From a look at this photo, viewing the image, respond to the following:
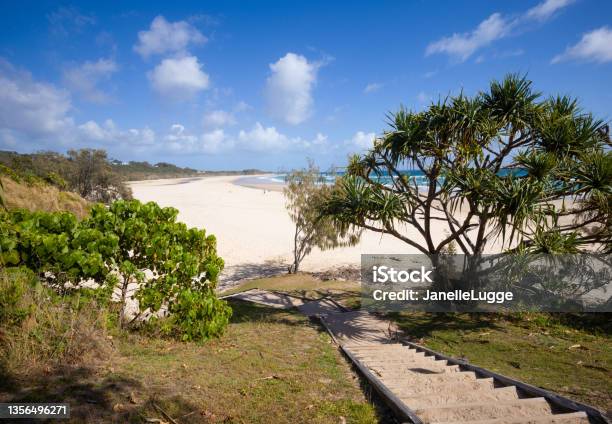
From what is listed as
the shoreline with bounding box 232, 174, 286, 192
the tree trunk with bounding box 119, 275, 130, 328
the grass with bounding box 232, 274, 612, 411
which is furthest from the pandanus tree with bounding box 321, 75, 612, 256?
the shoreline with bounding box 232, 174, 286, 192

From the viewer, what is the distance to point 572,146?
767cm

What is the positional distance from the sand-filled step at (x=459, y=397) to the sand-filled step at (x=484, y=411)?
0.16 meters

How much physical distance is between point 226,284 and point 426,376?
11.7m

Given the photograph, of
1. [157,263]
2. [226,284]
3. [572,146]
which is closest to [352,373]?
[157,263]

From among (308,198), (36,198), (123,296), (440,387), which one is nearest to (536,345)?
(440,387)

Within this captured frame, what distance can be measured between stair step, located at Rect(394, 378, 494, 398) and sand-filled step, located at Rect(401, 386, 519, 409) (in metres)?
0.09

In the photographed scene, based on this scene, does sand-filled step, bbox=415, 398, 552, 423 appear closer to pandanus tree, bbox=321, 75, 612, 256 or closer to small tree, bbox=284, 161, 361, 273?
pandanus tree, bbox=321, 75, 612, 256

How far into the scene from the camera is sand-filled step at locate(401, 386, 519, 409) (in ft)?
12.1

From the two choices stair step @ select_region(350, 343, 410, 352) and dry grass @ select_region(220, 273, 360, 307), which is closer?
stair step @ select_region(350, 343, 410, 352)

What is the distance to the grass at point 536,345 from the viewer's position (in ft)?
16.1

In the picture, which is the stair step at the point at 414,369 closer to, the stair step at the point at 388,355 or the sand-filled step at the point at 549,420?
the stair step at the point at 388,355

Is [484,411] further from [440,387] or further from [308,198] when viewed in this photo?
[308,198]

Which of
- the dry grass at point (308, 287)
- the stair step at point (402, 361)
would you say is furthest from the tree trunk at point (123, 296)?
the dry grass at point (308, 287)

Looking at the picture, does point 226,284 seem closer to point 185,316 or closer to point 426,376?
point 185,316
